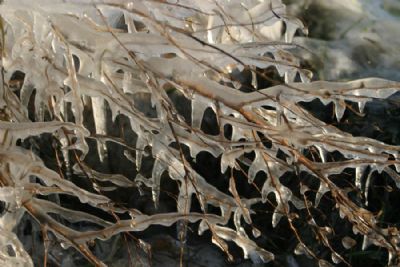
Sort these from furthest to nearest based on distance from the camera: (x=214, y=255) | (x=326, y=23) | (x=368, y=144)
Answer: (x=326, y=23), (x=214, y=255), (x=368, y=144)

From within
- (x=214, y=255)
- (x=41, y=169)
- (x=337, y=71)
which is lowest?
(x=214, y=255)

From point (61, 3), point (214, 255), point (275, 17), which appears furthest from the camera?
point (214, 255)

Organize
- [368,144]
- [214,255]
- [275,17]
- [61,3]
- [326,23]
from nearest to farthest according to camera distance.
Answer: [61,3]
[368,144]
[275,17]
[214,255]
[326,23]

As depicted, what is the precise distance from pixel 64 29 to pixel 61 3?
8 centimetres

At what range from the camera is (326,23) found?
3.61 metres

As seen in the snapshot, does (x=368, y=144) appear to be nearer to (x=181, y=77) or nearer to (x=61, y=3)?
(x=181, y=77)

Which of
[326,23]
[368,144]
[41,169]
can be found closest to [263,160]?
[368,144]

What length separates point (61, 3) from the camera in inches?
81.2

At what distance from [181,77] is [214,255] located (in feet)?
4.81

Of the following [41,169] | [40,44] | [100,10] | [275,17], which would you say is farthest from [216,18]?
[41,169]

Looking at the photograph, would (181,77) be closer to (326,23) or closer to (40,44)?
(40,44)

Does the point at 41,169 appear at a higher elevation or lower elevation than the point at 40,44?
lower

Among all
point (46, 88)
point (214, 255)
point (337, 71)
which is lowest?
point (214, 255)

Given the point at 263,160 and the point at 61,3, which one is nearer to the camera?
the point at 61,3
